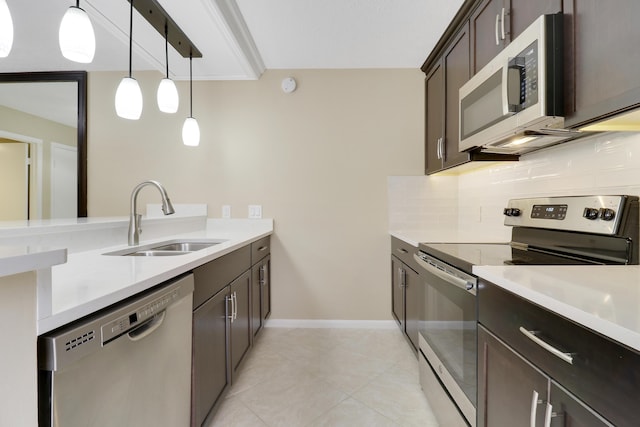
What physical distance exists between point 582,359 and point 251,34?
244 centimetres

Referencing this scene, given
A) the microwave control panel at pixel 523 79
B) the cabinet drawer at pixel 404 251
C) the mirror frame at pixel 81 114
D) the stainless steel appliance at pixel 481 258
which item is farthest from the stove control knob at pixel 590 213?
the mirror frame at pixel 81 114

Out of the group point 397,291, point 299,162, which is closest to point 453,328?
point 397,291

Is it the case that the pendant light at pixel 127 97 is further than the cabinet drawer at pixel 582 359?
Yes

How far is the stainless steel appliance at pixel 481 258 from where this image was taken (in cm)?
100

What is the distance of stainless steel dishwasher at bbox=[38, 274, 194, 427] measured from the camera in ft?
1.88

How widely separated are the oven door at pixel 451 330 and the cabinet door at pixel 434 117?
40.6 inches

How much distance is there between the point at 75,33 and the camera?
1.10 metres

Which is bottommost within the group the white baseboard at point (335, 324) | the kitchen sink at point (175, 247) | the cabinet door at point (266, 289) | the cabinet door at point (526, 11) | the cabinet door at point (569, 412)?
the white baseboard at point (335, 324)

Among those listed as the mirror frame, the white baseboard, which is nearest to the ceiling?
the mirror frame

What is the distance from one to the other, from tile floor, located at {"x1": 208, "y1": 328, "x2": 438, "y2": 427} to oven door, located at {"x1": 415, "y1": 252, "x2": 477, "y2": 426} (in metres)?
0.23

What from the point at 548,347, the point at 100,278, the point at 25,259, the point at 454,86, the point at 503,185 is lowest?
the point at 548,347

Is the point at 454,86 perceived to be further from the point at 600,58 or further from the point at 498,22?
the point at 600,58

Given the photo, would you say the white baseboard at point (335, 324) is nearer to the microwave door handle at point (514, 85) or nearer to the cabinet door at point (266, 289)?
the cabinet door at point (266, 289)

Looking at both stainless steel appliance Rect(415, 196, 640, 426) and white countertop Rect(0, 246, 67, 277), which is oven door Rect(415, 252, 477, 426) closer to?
stainless steel appliance Rect(415, 196, 640, 426)
